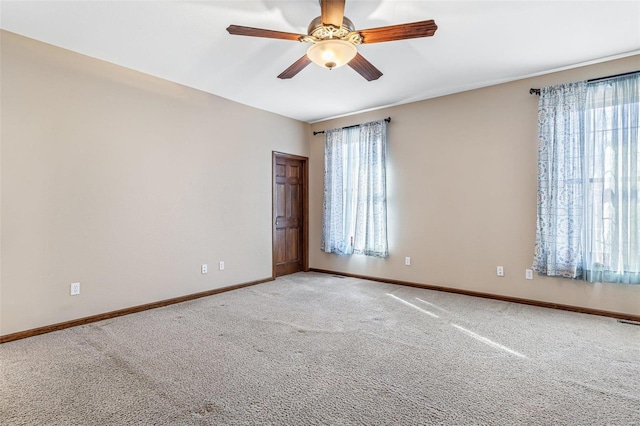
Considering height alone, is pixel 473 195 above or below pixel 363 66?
below

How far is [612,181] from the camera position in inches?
134

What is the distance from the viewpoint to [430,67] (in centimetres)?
362

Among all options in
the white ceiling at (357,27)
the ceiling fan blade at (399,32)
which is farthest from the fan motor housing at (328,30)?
the white ceiling at (357,27)

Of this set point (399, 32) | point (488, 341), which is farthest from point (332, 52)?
point (488, 341)

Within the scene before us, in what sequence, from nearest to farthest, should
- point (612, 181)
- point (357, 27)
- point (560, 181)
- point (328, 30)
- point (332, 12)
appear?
point (332, 12) < point (328, 30) < point (357, 27) < point (612, 181) < point (560, 181)

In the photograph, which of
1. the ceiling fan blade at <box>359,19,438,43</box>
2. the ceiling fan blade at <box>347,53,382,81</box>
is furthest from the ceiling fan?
the ceiling fan blade at <box>347,53,382,81</box>

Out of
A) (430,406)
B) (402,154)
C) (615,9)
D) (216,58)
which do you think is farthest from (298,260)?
(615,9)

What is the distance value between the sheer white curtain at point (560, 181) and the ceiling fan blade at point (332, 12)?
9.77 feet

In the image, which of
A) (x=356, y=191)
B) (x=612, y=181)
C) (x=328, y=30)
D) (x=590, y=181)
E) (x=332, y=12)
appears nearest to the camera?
(x=332, y=12)

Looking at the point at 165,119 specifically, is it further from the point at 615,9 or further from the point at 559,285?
the point at 559,285

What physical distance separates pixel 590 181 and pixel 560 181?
26 centimetres

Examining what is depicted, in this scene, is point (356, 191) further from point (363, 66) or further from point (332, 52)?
point (332, 52)

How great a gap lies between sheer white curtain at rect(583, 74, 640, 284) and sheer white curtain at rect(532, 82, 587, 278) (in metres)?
0.08

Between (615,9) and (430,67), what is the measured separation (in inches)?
60.0
